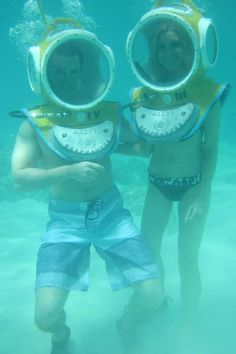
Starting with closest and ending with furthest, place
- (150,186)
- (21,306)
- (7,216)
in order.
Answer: (150,186)
(21,306)
(7,216)

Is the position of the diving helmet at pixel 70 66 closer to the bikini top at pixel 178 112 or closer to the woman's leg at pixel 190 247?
the bikini top at pixel 178 112

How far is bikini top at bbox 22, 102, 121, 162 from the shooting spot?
3.00 metres

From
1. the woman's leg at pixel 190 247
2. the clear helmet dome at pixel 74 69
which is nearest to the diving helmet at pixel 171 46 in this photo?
the clear helmet dome at pixel 74 69

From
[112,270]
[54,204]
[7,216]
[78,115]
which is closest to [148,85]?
[78,115]

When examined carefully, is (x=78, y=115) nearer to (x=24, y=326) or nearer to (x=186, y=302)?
(x=186, y=302)

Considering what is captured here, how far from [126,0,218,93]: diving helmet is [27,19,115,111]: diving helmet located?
0.34 meters

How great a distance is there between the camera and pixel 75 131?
3023mm

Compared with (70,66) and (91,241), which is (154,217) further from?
(70,66)

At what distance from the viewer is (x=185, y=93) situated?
3.16 m

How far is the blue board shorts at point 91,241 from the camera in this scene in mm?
3199

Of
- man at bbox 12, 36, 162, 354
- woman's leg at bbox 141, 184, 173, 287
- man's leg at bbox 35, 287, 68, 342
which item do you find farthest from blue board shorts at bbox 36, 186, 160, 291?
woman's leg at bbox 141, 184, 173, 287

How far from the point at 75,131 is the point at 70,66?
22.7 inches

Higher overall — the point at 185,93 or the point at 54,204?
the point at 185,93

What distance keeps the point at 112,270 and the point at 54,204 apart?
862mm
